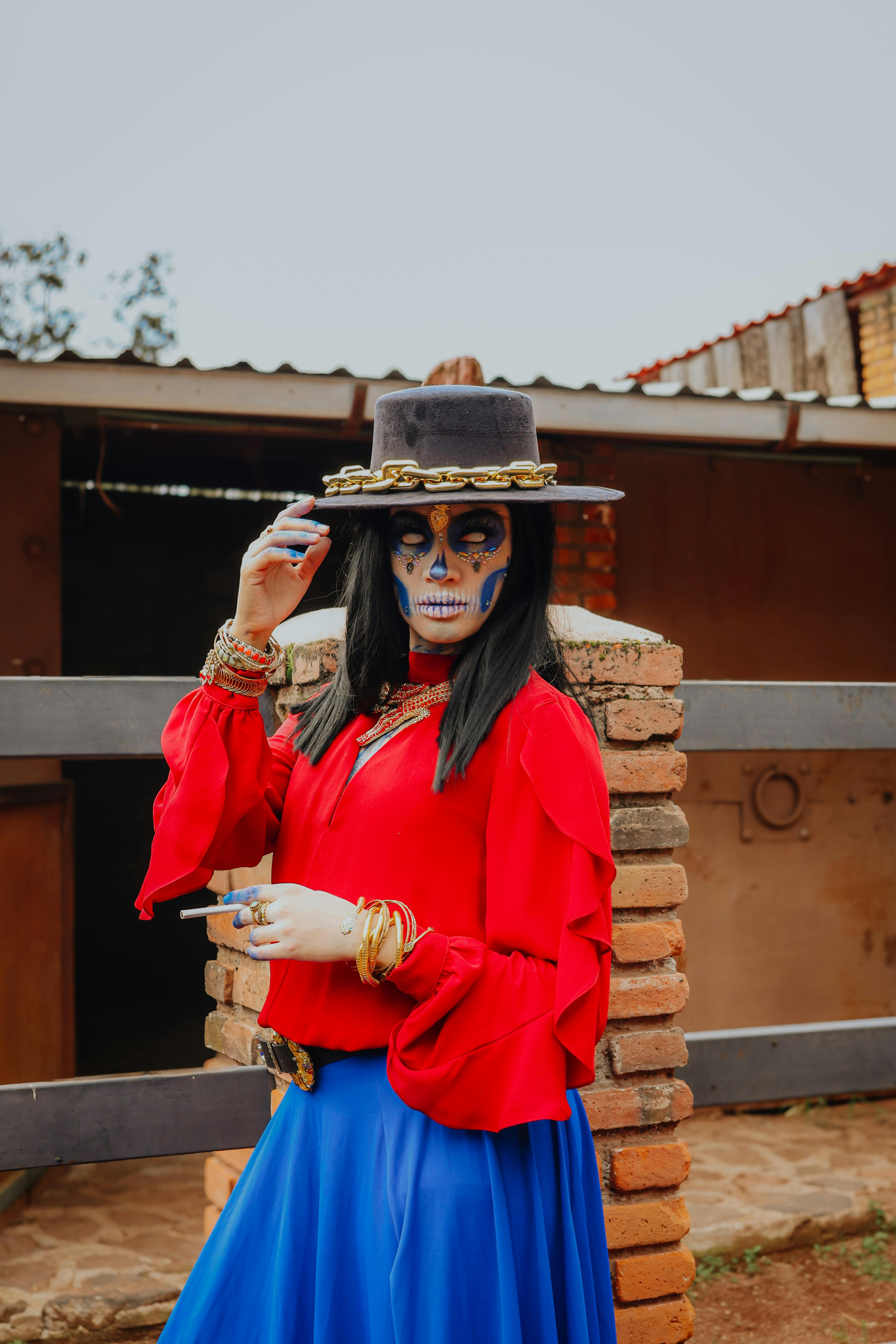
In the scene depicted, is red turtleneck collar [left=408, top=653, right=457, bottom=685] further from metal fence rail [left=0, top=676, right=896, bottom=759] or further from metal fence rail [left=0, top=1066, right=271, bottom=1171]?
metal fence rail [left=0, top=1066, right=271, bottom=1171]

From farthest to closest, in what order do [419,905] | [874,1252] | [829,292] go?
[829,292], [874,1252], [419,905]

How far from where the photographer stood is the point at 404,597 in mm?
1585

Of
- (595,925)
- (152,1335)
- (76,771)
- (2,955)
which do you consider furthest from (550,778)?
(76,771)

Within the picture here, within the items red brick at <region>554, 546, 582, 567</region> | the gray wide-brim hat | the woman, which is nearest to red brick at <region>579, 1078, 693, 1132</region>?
the woman

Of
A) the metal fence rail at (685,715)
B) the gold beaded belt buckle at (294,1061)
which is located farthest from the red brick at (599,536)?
the gold beaded belt buckle at (294,1061)

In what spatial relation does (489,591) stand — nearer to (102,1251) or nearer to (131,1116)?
(131,1116)

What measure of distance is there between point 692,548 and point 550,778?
3.96m

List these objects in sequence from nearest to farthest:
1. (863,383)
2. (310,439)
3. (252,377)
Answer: (252,377) → (310,439) → (863,383)

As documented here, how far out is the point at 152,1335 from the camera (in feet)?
10.7

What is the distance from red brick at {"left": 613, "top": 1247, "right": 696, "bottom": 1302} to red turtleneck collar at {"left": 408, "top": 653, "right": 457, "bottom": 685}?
1.24 metres

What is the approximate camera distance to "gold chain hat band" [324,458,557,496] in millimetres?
1490

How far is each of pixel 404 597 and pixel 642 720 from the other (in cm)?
72

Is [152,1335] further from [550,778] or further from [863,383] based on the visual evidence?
[863,383]

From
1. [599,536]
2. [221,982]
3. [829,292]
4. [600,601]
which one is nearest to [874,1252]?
[600,601]
